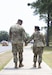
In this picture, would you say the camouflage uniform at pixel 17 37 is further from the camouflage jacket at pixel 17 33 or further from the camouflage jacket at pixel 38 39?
the camouflage jacket at pixel 38 39

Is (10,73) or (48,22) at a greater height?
(48,22)

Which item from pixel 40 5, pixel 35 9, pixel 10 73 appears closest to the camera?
pixel 10 73

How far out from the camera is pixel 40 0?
2672 inches

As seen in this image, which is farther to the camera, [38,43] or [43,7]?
[43,7]

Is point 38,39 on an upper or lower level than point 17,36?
lower

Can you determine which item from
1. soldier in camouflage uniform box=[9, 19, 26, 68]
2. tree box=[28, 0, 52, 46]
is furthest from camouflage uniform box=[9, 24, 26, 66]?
tree box=[28, 0, 52, 46]

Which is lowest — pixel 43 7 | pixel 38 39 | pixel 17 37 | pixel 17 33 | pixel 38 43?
pixel 38 43

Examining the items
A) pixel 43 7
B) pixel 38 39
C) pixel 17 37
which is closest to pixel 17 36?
pixel 17 37

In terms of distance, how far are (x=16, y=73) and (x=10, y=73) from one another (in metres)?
0.23

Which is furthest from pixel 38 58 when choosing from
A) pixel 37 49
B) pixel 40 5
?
pixel 40 5

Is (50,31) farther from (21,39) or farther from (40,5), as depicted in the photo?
(21,39)

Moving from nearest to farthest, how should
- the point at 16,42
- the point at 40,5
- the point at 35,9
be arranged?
1. the point at 16,42
2. the point at 40,5
3. the point at 35,9

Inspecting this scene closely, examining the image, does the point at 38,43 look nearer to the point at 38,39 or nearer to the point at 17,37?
the point at 38,39

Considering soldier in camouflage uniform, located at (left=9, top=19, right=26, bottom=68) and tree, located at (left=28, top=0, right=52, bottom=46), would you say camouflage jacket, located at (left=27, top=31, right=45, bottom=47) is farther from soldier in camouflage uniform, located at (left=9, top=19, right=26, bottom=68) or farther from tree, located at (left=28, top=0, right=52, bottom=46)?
tree, located at (left=28, top=0, right=52, bottom=46)
